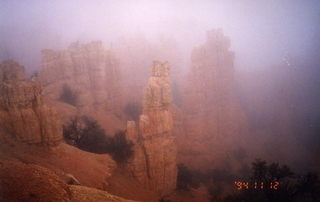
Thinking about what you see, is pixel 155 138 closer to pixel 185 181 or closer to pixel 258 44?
pixel 185 181

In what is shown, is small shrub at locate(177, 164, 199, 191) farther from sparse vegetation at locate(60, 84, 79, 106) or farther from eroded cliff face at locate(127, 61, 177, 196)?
sparse vegetation at locate(60, 84, 79, 106)

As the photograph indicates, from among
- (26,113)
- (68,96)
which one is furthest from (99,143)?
(68,96)

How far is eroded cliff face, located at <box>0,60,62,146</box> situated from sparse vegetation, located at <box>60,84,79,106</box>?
10.9 meters

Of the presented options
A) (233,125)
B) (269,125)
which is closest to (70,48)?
(233,125)

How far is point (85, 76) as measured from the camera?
69.8 feet

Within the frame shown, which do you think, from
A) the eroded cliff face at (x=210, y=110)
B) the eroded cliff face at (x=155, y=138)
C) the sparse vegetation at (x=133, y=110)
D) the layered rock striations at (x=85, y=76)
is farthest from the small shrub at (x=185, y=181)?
the layered rock striations at (x=85, y=76)

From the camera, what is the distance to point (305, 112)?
2766 centimetres

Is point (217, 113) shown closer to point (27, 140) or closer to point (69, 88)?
point (69, 88)

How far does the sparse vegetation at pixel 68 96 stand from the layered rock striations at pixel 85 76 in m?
0.10

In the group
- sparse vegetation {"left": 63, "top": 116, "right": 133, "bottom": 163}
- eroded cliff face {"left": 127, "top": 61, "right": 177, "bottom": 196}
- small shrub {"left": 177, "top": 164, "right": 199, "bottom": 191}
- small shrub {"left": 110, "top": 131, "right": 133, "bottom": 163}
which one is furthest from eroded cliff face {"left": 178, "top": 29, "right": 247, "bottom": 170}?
small shrub {"left": 110, "top": 131, "right": 133, "bottom": 163}

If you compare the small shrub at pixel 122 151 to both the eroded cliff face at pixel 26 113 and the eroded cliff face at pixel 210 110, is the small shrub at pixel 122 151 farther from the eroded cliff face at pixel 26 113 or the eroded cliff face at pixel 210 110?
the eroded cliff face at pixel 210 110

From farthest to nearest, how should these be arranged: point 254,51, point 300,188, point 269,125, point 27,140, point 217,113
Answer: point 254,51 < point 269,125 < point 217,113 < point 300,188 < point 27,140

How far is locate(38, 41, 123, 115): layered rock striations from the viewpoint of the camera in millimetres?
19469

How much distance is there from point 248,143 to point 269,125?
15.9ft
